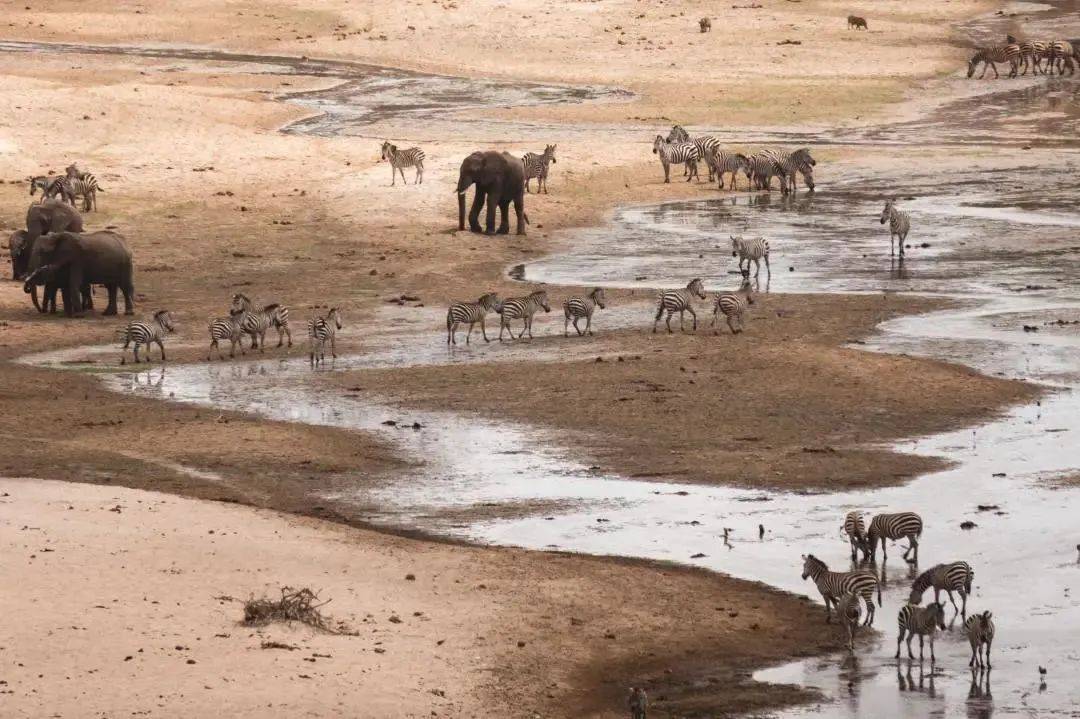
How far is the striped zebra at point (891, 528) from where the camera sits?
19.6 metres

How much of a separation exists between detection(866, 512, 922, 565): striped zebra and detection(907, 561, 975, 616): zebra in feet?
4.30

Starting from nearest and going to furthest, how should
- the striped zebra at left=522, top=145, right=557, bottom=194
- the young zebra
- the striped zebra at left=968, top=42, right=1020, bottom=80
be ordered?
the young zebra, the striped zebra at left=522, top=145, right=557, bottom=194, the striped zebra at left=968, top=42, right=1020, bottom=80

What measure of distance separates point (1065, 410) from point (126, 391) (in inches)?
482

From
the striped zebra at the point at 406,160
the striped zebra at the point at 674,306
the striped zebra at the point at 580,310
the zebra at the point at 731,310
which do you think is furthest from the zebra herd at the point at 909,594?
the striped zebra at the point at 406,160

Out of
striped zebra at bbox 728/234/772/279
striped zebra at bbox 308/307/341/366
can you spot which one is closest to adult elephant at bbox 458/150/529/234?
striped zebra at bbox 728/234/772/279

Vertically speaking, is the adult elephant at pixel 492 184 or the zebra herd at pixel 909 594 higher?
the adult elephant at pixel 492 184

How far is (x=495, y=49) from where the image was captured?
77812 mm

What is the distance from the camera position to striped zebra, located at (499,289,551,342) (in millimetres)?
31594

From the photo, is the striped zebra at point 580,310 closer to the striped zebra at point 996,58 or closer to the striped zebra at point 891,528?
the striped zebra at point 891,528

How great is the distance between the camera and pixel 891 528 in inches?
772

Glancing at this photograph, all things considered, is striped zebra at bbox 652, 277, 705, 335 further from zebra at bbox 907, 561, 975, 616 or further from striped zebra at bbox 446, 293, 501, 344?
zebra at bbox 907, 561, 975, 616

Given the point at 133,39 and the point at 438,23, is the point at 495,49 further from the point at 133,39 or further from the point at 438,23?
the point at 133,39

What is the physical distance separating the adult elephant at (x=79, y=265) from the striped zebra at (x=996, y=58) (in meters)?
43.9

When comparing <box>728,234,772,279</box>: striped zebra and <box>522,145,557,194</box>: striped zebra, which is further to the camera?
<box>522,145,557,194</box>: striped zebra
